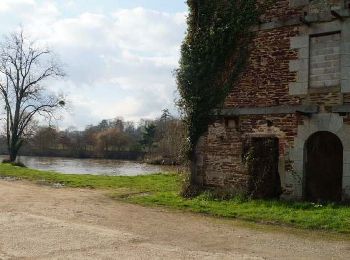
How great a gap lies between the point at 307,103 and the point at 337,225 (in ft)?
13.2

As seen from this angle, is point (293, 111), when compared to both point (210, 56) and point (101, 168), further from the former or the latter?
point (101, 168)

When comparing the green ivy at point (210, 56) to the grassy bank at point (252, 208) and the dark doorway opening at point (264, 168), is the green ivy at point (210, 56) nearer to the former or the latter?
the dark doorway opening at point (264, 168)

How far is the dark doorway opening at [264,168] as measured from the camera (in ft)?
42.9

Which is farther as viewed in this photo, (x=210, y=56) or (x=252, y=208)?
(x=210, y=56)

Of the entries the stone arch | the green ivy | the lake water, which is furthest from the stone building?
the lake water

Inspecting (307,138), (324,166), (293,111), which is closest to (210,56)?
(293,111)

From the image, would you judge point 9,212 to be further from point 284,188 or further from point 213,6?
point 213,6

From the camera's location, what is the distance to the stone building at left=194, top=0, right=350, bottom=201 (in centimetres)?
1199

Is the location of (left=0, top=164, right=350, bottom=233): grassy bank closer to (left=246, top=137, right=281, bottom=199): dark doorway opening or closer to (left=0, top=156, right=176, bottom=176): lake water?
(left=246, top=137, right=281, bottom=199): dark doorway opening

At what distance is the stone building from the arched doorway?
27mm

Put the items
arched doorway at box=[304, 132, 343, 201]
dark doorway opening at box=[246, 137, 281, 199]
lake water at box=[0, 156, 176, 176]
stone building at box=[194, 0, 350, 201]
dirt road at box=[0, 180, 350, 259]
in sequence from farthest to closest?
lake water at box=[0, 156, 176, 176] → dark doorway opening at box=[246, 137, 281, 199] → arched doorway at box=[304, 132, 343, 201] → stone building at box=[194, 0, 350, 201] → dirt road at box=[0, 180, 350, 259]

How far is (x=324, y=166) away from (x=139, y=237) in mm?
6904

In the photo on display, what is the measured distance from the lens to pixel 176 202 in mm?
12953

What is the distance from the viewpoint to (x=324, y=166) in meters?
13.3
